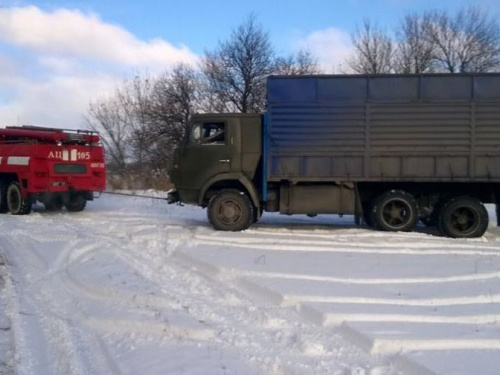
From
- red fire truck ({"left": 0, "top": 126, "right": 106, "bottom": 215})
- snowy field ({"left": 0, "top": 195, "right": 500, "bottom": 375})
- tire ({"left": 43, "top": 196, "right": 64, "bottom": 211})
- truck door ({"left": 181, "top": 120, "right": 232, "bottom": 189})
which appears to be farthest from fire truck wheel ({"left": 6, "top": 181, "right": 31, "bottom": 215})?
truck door ({"left": 181, "top": 120, "right": 232, "bottom": 189})

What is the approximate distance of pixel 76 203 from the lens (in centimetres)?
1861

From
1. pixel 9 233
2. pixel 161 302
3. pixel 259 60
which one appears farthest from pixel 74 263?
pixel 259 60

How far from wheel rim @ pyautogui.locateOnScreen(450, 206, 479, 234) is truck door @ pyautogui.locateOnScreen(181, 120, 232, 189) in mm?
4919

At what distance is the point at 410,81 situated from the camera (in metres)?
12.5

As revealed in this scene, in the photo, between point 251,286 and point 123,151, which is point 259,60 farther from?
point 251,286

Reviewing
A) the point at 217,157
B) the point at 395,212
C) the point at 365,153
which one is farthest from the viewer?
the point at 217,157

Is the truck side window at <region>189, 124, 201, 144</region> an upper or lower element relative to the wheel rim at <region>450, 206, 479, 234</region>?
upper

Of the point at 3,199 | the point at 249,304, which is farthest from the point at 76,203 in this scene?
the point at 249,304

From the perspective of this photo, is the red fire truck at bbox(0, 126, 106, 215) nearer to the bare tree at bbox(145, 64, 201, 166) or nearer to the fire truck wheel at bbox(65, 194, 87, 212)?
the fire truck wheel at bbox(65, 194, 87, 212)

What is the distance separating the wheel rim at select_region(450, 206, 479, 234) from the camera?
12.9m

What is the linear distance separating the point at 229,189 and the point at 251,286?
5.65 meters

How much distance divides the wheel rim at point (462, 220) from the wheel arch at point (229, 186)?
418cm

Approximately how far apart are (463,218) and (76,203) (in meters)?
11.4

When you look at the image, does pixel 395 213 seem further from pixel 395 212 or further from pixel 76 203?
pixel 76 203
